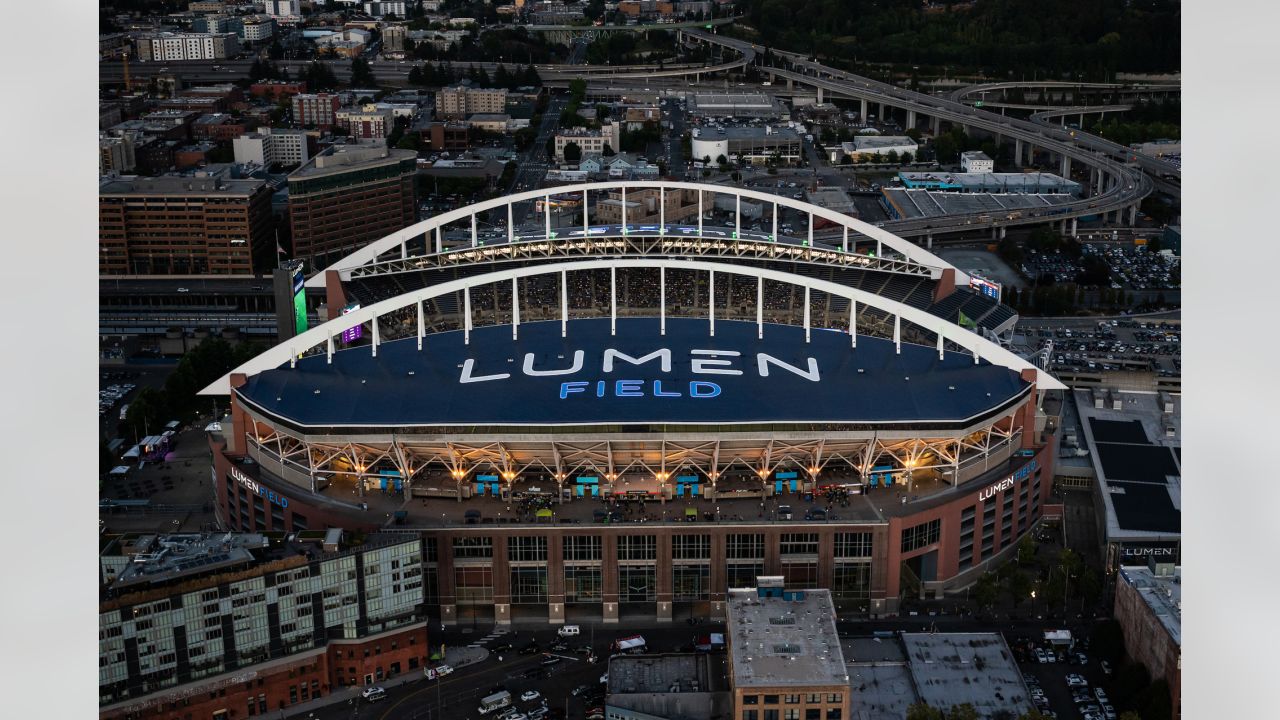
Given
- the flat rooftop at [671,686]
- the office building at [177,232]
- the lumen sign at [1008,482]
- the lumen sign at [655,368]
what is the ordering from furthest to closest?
the office building at [177,232]
the lumen sign at [655,368]
the lumen sign at [1008,482]
the flat rooftop at [671,686]

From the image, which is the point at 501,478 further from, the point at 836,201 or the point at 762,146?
the point at 762,146

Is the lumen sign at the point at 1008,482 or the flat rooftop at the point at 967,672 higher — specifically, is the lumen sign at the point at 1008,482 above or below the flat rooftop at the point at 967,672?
above

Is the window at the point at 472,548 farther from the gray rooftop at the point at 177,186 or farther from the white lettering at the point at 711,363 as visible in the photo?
the gray rooftop at the point at 177,186

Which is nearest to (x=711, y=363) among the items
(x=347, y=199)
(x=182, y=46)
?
(x=347, y=199)

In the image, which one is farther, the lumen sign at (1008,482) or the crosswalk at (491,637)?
the lumen sign at (1008,482)

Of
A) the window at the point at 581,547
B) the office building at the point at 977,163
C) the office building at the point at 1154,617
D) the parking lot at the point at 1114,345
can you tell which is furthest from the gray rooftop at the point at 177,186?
the office building at the point at 1154,617

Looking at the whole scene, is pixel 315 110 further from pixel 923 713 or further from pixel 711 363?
pixel 923 713

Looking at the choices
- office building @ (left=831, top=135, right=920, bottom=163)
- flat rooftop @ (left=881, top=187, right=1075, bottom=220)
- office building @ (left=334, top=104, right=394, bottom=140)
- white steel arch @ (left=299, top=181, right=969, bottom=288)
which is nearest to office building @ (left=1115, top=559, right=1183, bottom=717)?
white steel arch @ (left=299, top=181, right=969, bottom=288)

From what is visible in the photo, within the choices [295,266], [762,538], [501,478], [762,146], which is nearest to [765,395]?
[762,538]
